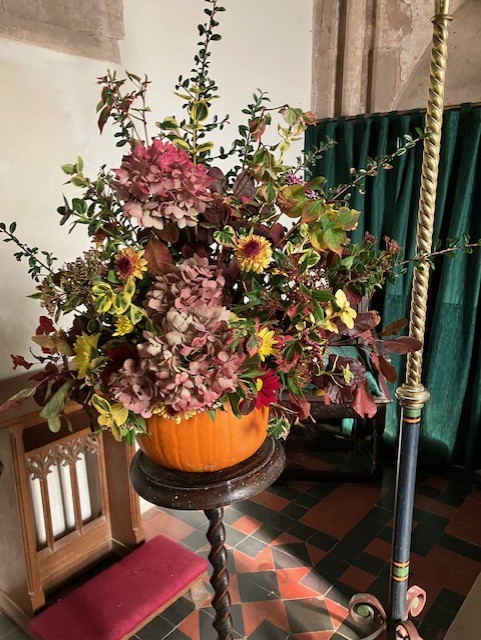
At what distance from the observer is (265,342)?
87cm

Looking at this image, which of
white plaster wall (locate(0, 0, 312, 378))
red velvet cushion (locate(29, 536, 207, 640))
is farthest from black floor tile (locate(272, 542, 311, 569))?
white plaster wall (locate(0, 0, 312, 378))

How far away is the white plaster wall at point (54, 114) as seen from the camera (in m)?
1.86

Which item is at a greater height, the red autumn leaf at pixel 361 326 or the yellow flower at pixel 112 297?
the yellow flower at pixel 112 297

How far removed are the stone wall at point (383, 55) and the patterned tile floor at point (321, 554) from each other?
216 centimetres

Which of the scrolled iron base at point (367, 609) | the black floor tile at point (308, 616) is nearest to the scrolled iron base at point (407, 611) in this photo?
the scrolled iron base at point (367, 609)

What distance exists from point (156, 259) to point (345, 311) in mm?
332

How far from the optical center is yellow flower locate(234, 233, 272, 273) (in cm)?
86

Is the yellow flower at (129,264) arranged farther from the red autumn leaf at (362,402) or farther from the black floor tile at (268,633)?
the black floor tile at (268,633)

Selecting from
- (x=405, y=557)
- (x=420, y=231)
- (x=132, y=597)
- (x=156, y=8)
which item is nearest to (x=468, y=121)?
(x=156, y=8)

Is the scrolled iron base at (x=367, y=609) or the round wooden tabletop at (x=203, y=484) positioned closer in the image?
the round wooden tabletop at (x=203, y=484)

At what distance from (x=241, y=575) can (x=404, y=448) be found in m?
1.21

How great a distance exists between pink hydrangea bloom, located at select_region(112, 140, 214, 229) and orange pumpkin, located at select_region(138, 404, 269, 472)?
334 millimetres

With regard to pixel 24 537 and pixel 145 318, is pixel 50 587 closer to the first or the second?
pixel 24 537

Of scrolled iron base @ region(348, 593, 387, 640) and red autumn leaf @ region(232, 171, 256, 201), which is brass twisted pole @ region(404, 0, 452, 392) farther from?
scrolled iron base @ region(348, 593, 387, 640)
